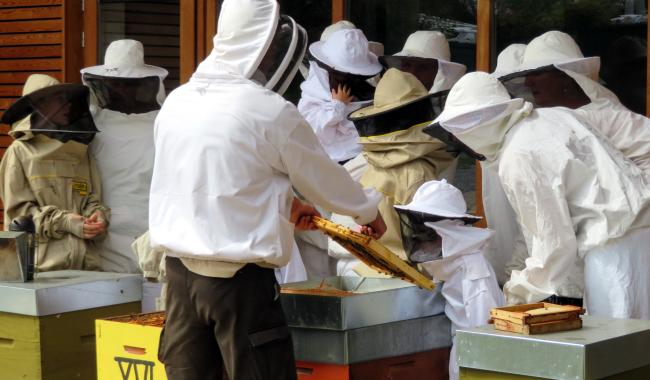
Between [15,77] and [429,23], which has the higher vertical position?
[429,23]

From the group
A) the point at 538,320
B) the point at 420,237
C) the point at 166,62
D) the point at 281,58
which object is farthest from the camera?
the point at 166,62

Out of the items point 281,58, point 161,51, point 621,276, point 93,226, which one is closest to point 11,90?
point 161,51

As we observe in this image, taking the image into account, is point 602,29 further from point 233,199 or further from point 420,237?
point 233,199

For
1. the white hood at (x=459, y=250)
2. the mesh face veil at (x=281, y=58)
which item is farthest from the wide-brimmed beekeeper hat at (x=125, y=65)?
the mesh face veil at (x=281, y=58)

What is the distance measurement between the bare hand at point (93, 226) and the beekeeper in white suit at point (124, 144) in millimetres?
211

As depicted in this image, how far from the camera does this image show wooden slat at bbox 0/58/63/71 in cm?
710

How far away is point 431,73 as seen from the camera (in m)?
5.65

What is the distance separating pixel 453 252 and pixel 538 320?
1.15 metres

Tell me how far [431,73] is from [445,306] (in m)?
1.72

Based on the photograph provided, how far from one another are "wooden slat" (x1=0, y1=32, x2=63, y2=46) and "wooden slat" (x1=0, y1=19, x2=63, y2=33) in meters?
0.03

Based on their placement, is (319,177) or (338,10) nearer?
(319,177)

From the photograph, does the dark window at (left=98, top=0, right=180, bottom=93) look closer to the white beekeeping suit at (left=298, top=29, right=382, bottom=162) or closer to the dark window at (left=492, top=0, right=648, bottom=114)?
the white beekeeping suit at (left=298, top=29, right=382, bottom=162)

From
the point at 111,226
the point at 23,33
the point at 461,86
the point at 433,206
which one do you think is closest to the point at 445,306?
the point at 433,206

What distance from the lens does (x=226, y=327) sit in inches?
133
